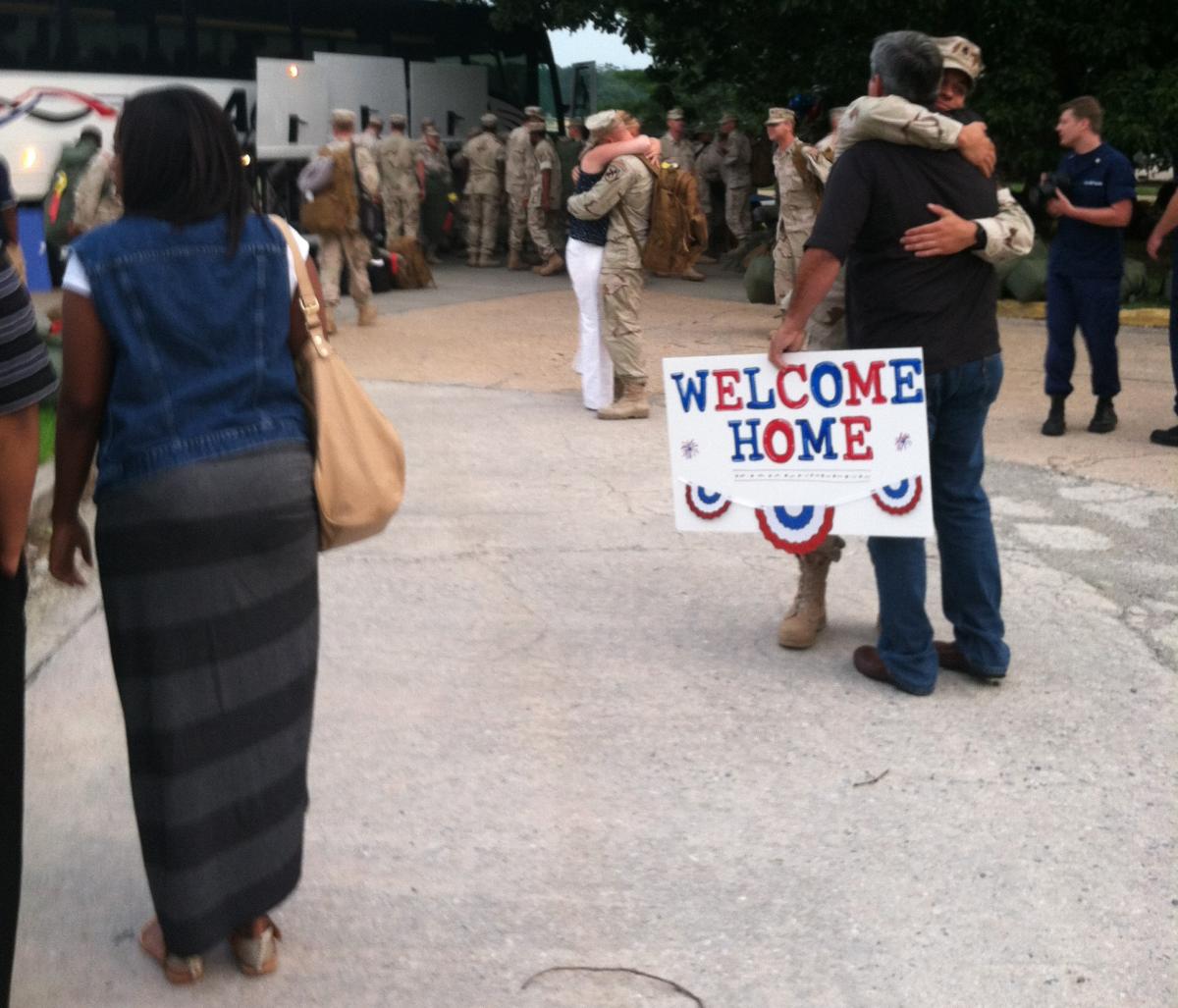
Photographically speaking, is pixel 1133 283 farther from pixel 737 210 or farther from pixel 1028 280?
pixel 737 210

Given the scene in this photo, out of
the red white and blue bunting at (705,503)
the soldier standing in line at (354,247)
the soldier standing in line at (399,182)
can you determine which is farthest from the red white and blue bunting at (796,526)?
the soldier standing in line at (399,182)

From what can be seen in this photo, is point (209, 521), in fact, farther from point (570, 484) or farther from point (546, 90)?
point (546, 90)

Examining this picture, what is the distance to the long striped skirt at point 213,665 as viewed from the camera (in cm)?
290

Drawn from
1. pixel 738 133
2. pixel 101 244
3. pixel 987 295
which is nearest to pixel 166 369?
pixel 101 244

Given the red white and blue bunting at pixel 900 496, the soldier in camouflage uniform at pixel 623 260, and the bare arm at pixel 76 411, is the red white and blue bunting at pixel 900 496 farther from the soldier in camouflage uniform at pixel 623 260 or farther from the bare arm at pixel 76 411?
the soldier in camouflage uniform at pixel 623 260

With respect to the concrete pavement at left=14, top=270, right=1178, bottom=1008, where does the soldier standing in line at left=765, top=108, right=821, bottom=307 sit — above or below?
above

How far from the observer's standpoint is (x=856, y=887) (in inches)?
140

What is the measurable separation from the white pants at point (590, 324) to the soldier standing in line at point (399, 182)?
9.70m

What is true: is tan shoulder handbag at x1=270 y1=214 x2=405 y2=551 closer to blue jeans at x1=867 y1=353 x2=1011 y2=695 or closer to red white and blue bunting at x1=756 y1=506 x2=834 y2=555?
red white and blue bunting at x1=756 y1=506 x2=834 y2=555

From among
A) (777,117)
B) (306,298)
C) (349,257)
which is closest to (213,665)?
(306,298)

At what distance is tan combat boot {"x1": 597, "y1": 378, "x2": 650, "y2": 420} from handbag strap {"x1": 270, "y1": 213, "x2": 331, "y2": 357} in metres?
6.09

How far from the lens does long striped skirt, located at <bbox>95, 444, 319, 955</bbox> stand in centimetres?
290

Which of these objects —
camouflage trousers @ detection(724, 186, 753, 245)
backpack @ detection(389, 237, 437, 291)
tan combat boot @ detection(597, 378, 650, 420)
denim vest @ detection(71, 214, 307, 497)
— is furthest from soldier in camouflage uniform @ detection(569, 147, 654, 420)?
camouflage trousers @ detection(724, 186, 753, 245)

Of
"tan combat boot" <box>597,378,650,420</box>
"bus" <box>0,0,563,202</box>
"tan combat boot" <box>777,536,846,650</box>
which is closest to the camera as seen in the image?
"tan combat boot" <box>777,536,846,650</box>
